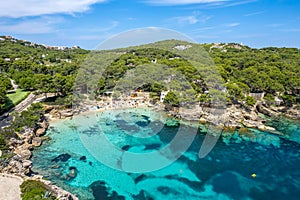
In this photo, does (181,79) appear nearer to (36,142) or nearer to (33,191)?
(36,142)

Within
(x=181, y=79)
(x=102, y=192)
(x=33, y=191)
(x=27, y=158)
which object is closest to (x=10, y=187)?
(x=33, y=191)

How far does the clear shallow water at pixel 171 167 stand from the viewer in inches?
558

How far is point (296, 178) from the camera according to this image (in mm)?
15906

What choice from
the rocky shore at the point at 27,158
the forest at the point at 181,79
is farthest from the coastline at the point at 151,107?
the forest at the point at 181,79

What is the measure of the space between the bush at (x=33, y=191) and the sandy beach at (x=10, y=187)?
39 cm

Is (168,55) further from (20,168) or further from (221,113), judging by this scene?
(20,168)

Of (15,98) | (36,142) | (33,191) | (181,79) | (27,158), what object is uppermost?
(181,79)

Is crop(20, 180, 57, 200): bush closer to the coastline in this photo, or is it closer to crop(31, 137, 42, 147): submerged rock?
the coastline

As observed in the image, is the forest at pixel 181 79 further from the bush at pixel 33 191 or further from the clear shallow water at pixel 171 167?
the bush at pixel 33 191

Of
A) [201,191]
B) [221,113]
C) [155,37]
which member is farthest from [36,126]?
[221,113]

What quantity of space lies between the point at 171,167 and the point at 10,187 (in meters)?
11.0

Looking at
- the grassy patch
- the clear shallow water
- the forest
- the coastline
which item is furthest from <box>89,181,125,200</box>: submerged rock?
the grassy patch

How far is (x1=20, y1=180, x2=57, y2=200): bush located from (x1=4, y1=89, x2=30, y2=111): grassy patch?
16.2 m

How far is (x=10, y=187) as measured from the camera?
40.2ft
